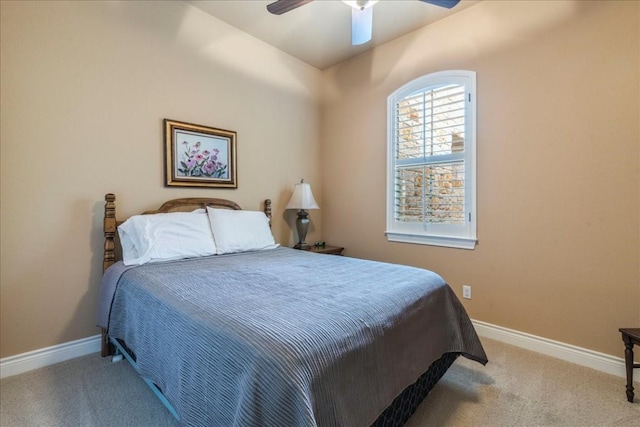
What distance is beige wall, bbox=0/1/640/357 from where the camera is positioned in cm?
198

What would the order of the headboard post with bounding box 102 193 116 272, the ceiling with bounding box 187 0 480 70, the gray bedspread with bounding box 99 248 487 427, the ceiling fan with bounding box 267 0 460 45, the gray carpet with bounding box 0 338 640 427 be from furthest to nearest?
the ceiling with bounding box 187 0 480 70 < the headboard post with bounding box 102 193 116 272 < the ceiling fan with bounding box 267 0 460 45 < the gray carpet with bounding box 0 338 640 427 < the gray bedspread with bounding box 99 248 487 427

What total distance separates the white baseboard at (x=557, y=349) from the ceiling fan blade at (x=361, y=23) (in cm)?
259

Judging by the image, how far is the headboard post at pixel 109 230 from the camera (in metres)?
2.20

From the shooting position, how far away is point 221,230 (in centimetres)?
259

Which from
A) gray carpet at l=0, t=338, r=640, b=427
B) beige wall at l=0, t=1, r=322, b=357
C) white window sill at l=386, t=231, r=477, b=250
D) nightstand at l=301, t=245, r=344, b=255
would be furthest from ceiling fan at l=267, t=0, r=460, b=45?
gray carpet at l=0, t=338, r=640, b=427

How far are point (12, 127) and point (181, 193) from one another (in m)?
1.16

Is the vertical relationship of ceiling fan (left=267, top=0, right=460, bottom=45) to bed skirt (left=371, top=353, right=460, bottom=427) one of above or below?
above

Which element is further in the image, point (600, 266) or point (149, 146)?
point (149, 146)

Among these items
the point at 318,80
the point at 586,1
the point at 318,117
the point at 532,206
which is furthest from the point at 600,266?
the point at 318,80

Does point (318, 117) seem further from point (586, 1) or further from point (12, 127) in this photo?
point (12, 127)

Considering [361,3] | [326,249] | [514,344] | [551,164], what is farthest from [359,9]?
[514,344]

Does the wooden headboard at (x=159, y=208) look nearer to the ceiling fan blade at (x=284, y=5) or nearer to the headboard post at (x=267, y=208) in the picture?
the headboard post at (x=267, y=208)

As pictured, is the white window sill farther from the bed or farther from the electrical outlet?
the bed

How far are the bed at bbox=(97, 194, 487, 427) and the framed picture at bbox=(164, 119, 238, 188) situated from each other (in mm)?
941
